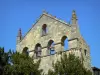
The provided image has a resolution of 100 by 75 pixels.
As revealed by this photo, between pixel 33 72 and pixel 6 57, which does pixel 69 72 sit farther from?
pixel 6 57

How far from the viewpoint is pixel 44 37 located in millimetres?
41750

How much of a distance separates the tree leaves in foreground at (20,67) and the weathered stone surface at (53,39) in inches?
224

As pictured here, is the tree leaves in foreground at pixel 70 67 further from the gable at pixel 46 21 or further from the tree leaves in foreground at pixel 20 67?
the gable at pixel 46 21

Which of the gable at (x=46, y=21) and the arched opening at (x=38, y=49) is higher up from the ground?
the gable at (x=46, y=21)

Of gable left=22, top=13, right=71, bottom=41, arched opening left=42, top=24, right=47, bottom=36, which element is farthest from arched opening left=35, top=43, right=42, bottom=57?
gable left=22, top=13, right=71, bottom=41

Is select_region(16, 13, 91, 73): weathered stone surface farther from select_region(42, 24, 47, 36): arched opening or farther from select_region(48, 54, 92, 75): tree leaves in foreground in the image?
select_region(48, 54, 92, 75): tree leaves in foreground

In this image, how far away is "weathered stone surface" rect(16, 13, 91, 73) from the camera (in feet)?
124

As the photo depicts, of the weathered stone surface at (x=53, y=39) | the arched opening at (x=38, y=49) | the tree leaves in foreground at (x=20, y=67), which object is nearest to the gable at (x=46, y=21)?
the weathered stone surface at (x=53, y=39)

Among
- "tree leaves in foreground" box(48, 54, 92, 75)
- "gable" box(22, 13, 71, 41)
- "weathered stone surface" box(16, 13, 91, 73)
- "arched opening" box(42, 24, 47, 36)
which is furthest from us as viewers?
"arched opening" box(42, 24, 47, 36)

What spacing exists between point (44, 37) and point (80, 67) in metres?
11.4

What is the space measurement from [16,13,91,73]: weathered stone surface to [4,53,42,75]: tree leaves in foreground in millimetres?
5677

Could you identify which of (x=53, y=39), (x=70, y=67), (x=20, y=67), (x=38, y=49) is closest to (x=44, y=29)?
(x=38, y=49)

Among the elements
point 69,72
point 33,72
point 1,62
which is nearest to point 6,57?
point 1,62

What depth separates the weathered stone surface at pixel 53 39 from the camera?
3772 cm
